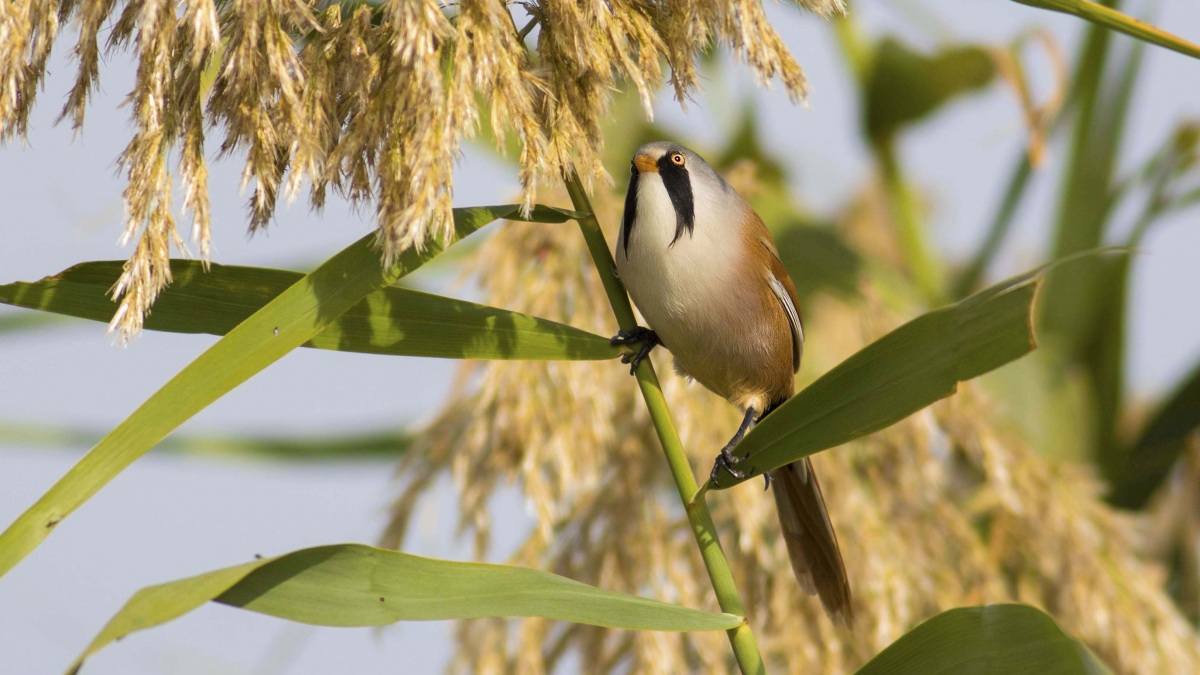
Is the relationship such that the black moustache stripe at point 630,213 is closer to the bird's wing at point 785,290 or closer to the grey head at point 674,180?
the grey head at point 674,180

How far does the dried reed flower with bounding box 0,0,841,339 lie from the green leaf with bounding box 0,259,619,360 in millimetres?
97

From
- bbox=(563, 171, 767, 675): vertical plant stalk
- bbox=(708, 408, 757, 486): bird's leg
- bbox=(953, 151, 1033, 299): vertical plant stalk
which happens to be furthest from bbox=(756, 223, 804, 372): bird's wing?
bbox=(953, 151, 1033, 299): vertical plant stalk

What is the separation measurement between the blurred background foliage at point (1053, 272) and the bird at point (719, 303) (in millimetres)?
853

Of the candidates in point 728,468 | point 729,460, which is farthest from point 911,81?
point 728,468

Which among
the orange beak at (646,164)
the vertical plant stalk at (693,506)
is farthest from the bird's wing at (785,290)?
the vertical plant stalk at (693,506)

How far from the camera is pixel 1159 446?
3297mm

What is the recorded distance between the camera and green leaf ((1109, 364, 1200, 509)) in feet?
10.4

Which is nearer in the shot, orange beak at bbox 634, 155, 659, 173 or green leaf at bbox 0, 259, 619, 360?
green leaf at bbox 0, 259, 619, 360

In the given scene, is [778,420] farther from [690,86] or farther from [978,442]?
[978,442]

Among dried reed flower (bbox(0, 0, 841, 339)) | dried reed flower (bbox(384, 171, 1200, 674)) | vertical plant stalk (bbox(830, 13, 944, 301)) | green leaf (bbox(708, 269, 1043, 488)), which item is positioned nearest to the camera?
green leaf (bbox(708, 269, 1043, 488))

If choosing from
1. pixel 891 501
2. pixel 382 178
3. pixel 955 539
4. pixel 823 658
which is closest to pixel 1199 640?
pixel 955 539

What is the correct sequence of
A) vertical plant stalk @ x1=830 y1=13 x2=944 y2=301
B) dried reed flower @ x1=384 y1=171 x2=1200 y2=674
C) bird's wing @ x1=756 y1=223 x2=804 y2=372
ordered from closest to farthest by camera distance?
bird's wing @ x1=756 y1=223 x2=804 y2=372 → dried reed flower @ x1=384 y1=171 x2=1200 y2=674 → vertical plant stalk @ x1=830 y1=13 x2=944 y2=301

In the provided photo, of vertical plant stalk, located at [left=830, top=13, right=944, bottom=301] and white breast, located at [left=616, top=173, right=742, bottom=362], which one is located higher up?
white breast, located at [left=616, top=173, right=742, bottom=362]

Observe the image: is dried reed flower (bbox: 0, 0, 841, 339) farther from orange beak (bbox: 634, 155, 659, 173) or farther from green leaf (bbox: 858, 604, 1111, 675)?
green leaf (bbox: 858, 604, 1111, 675)
